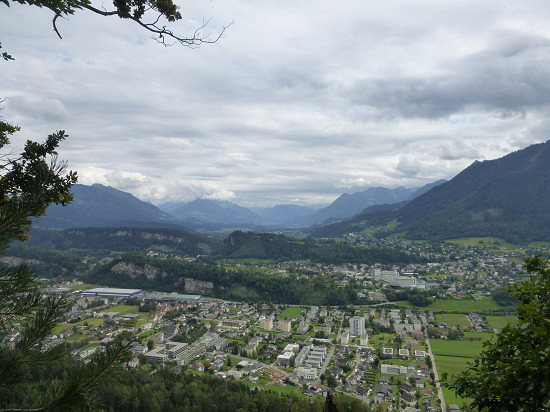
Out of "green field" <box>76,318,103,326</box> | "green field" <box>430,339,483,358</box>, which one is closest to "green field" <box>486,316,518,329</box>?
"green field" <box>430,339,483,358</box>

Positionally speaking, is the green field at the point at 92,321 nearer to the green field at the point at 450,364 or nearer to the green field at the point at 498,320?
the green field at the point at 450,364

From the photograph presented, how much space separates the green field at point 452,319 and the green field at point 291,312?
22.5 metres

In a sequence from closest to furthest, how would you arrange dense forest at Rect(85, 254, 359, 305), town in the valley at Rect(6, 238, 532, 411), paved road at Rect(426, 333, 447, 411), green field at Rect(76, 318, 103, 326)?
paved road at Rect(426, 333, 447, 411), town in the valley at Rect(6, 238, 532, 411), green field at Rect(76, 318, 103, 326), dense forest at Rect(85, 254, 359, 305)

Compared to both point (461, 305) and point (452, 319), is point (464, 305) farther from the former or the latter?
point (452, 319)

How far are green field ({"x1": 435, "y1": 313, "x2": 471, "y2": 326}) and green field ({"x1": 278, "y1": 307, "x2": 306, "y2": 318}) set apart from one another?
22.5 metres

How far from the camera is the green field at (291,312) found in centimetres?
5714

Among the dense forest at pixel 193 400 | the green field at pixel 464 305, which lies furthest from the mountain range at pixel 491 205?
the dense forest at pixel 193 400

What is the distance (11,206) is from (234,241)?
137 meters

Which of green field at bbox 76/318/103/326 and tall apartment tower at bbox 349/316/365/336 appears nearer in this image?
tall apartment tower at bbox 349/316/365/336

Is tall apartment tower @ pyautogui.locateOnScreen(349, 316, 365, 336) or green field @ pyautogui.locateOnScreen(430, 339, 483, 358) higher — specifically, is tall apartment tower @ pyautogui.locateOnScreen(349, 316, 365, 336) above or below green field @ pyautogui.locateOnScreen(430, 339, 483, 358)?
below

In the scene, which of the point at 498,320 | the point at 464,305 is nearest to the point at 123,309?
the point at 464,305

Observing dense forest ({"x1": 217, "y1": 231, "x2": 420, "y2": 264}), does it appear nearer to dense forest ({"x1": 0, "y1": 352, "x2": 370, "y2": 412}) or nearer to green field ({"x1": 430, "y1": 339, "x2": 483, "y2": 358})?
green field ({"x1": 430, "y1": 339, "x2": 483, "y2": 358})

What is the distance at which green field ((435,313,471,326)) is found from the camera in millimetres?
47634

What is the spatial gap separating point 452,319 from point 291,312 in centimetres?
2598
